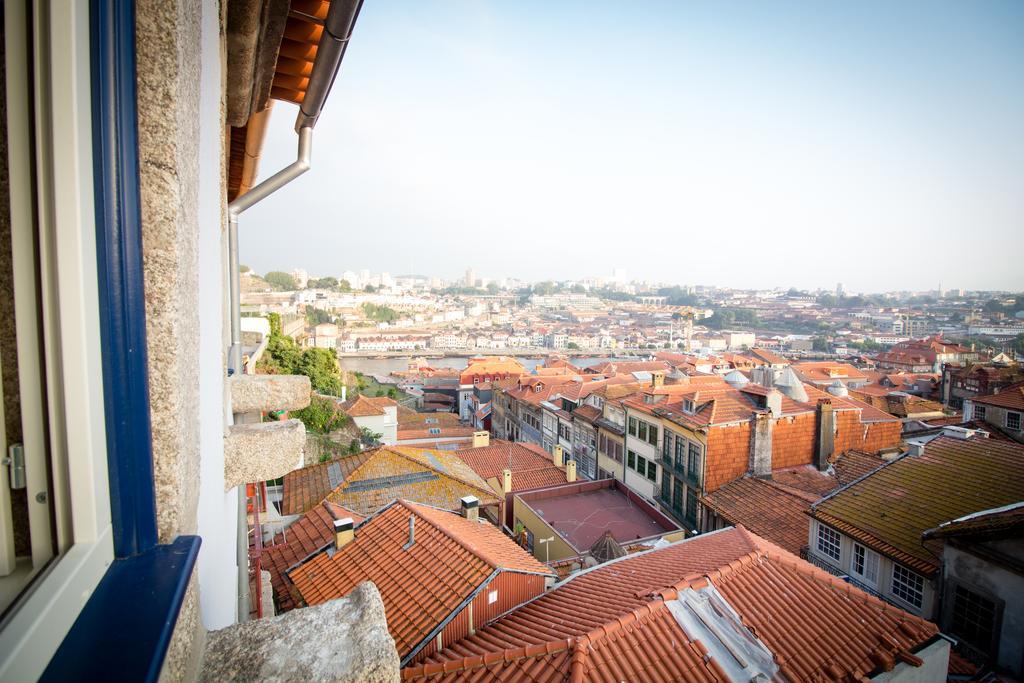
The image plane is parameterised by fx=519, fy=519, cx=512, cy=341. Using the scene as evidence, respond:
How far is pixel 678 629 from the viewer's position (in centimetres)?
489

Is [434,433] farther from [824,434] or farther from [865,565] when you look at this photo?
[865,565]

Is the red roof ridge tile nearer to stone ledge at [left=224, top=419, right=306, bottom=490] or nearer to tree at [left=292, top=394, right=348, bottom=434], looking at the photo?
stone ledge at [left=224, top=419, right=306, bottom=490]

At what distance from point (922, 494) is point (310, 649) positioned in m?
10.5

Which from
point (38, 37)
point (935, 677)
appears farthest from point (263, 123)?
point (935, 677)

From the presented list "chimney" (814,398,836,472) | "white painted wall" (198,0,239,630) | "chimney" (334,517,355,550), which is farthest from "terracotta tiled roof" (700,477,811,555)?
"white painted wall" (198,0,239,630)

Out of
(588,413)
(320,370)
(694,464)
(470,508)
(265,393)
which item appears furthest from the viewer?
(320,370)

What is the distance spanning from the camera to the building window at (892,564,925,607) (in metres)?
7.36

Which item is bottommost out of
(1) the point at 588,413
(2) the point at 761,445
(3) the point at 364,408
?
(3) the point at 364,408

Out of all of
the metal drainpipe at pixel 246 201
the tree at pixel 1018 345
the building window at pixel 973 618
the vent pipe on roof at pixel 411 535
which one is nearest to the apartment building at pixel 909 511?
the building window at pixel 973 618

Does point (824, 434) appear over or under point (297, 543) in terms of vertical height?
over

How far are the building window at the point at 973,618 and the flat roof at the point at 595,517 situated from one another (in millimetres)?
5021

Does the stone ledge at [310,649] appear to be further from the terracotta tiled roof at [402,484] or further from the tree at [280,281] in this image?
the tree at [280,281]

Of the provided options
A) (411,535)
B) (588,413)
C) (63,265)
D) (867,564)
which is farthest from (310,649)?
(588,413)

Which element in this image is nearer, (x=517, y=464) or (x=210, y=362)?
(x=210, y=362)
